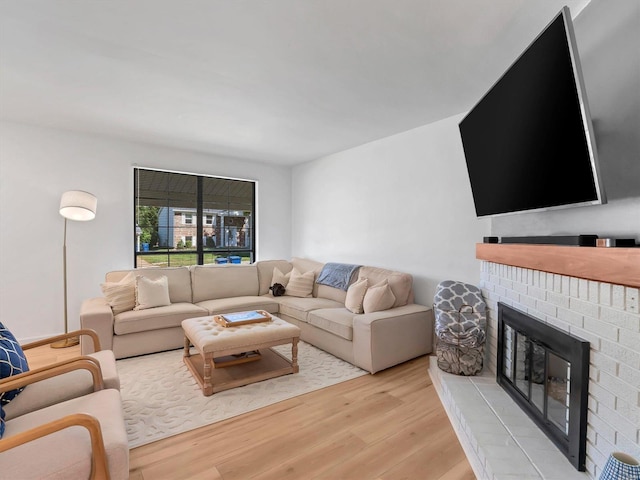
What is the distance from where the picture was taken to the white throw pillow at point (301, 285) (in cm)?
461

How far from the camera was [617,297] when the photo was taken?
138cm

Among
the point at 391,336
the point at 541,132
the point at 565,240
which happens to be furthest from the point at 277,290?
the point at 541,132

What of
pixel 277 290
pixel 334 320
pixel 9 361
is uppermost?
pixel 9 361

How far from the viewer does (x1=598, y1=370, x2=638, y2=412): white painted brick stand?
4.20 feet

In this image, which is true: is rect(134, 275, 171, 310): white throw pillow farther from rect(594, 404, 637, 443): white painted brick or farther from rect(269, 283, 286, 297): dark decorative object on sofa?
rect(594, 404, 637, 443): white painted brick

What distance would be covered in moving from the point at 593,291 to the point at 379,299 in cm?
200

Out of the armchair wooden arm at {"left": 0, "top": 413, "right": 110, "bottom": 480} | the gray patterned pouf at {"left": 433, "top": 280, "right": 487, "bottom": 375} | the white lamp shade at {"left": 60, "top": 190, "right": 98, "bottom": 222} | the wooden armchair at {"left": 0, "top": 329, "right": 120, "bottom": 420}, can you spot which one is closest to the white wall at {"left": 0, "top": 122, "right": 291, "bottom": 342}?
the white lamp shade at {"left": 60, "top": 190, "right": 98, "bottom": 222}

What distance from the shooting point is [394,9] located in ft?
5.88

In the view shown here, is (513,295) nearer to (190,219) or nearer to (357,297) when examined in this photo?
(357,297)

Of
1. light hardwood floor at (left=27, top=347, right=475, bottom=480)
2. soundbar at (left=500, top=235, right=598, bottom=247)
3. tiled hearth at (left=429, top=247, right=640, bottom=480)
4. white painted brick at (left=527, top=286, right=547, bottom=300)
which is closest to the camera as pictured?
tiled hearth at (left=429, top=247, right=640, bottom=480)

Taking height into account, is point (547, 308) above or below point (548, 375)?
A: above

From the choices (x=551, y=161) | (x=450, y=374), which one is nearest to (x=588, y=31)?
(x=551, y=161)

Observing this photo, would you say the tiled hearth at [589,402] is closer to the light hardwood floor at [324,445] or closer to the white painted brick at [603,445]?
the white painted brick at [603,445]

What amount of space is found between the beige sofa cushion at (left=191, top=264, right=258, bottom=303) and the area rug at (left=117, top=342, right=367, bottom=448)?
1035 millimetres
